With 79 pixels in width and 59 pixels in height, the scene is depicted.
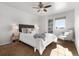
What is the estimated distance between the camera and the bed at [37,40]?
4.79ft

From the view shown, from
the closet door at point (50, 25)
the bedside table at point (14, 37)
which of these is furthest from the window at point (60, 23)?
the bedside table at point (14, 37)

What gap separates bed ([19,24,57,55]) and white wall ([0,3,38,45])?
0.13 m

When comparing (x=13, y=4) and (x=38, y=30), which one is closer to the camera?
(x=13, y=4)

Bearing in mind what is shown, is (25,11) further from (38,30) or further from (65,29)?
(65,29)

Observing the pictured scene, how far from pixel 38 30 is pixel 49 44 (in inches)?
13.5

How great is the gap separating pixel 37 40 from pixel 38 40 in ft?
0.06

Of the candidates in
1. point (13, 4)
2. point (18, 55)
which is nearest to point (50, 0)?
point (13, 4)

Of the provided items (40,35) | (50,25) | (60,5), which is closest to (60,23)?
(50,25)

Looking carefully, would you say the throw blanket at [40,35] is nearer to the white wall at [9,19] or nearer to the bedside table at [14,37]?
the white wall at [9,19]

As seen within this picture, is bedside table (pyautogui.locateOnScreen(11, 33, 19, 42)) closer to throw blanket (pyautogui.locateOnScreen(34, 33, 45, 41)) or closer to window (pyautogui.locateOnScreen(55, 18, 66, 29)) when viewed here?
throw blanket (pyautogui.locateOnScreen(34, 33, 45, 41))

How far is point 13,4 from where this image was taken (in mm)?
1427

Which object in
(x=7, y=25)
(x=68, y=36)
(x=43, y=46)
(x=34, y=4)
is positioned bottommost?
(x=43, y=46)

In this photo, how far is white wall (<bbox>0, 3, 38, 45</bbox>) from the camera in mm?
1425

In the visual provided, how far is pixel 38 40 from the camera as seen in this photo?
1.47m
